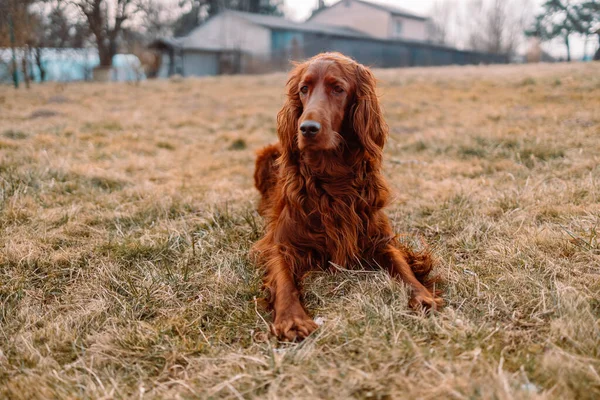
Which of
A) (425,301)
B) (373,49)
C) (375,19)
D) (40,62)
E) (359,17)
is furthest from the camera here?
(359,17)

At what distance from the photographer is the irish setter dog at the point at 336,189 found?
7.42 feet

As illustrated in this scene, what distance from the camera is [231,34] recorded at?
993 inches

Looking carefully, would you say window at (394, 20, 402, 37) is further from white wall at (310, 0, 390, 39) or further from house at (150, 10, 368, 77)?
house at (150, 10, 368, 77)

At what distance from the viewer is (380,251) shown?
2.34 meters

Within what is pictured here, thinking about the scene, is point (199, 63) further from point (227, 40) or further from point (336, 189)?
point (336, 189)

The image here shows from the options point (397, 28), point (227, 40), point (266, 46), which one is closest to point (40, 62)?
point (227, 40)

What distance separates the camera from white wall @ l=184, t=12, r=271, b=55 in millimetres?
25719

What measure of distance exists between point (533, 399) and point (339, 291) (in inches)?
39.9

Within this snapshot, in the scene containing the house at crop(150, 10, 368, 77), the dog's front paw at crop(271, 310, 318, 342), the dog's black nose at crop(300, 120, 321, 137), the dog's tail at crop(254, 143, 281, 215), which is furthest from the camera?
the house at crop(150, 10, 368, 77)

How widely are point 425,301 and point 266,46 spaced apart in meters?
26.0

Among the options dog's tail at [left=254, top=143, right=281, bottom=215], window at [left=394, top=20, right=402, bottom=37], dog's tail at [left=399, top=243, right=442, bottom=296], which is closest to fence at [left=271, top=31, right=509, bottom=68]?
window at [left=394, top=20, right=402, bottom=37]

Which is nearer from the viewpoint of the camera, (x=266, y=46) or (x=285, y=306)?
(x=285, y=306)

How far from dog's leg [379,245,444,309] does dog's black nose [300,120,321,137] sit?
71cm

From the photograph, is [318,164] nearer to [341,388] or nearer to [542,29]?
[341,388]
